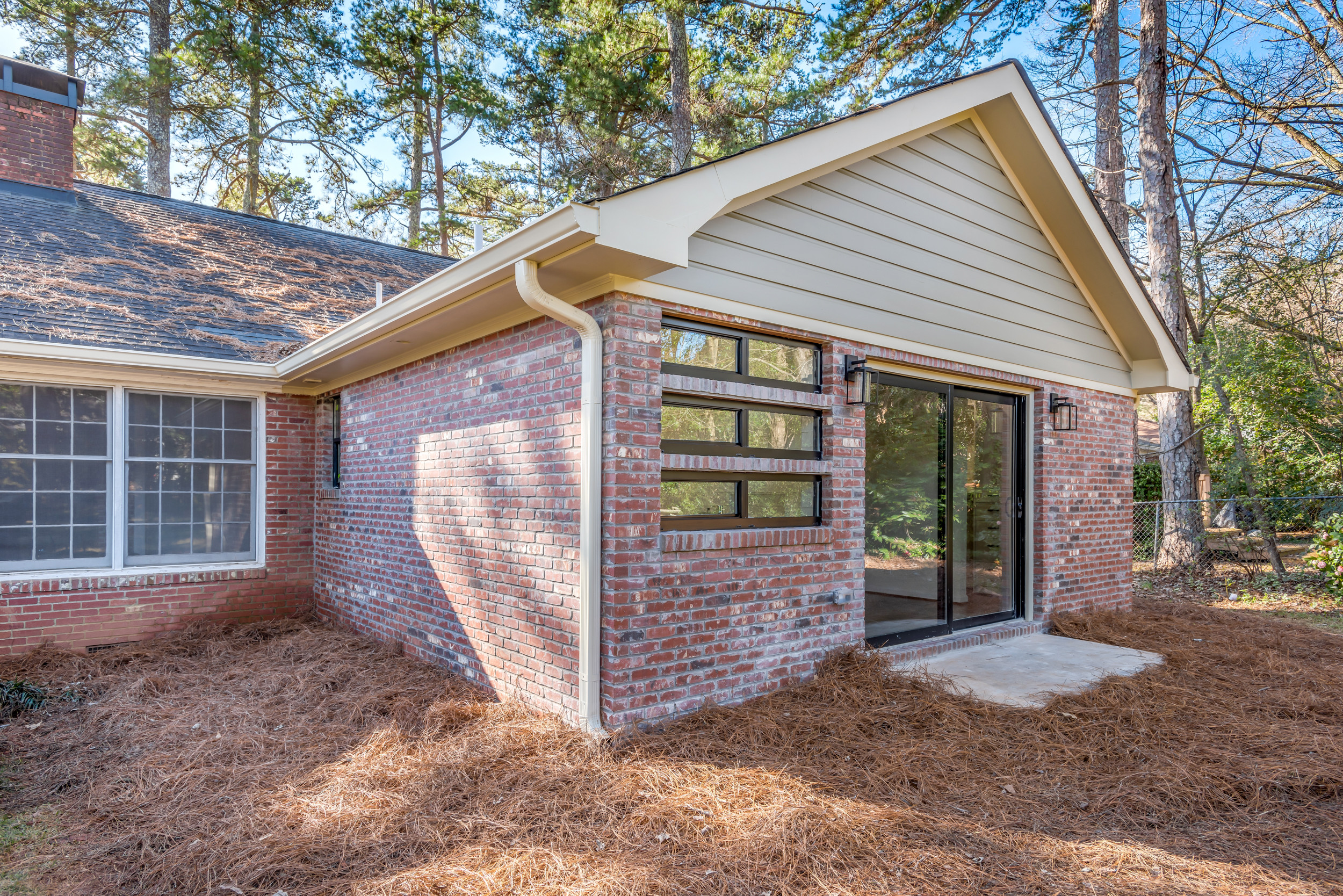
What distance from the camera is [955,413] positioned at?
5.97 metres

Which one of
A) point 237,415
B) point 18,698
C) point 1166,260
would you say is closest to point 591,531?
point 18,698

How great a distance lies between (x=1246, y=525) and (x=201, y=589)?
1396 centimetres

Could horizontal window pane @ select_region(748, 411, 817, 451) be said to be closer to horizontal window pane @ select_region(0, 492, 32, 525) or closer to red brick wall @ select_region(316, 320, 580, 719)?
red brick wall @ select_region(316, 320, 580, 719)

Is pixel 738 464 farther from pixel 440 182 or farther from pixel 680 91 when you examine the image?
pixel 440 182

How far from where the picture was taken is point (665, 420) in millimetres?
3979

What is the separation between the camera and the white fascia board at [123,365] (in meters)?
5.50

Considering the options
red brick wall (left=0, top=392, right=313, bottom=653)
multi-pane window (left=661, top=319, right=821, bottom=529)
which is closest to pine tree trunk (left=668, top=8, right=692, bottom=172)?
red brick wall (left=0, top=392, right=313, bottom=653)

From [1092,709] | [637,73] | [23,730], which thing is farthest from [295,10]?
[1092,709]

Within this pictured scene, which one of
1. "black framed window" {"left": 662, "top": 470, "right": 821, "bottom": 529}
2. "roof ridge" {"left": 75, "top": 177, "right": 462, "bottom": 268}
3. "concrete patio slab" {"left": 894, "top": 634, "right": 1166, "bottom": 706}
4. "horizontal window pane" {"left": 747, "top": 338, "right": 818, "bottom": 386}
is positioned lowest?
"concrete patio slab" {"left": 894, "top": 634, "right": 1166, "bottom": 706}

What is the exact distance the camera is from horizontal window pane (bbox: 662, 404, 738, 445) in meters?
4.01

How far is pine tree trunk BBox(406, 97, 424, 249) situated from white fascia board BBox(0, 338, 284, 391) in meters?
10.6

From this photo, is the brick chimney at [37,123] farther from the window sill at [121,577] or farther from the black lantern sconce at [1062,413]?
the black lantern sconce at [1062,413]

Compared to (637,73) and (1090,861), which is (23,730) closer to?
(1090,861)

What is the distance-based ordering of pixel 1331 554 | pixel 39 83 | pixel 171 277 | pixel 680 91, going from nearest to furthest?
pixel 171 277 → pixel 39 83 → pixel 1331 554 → pixel 680 91
